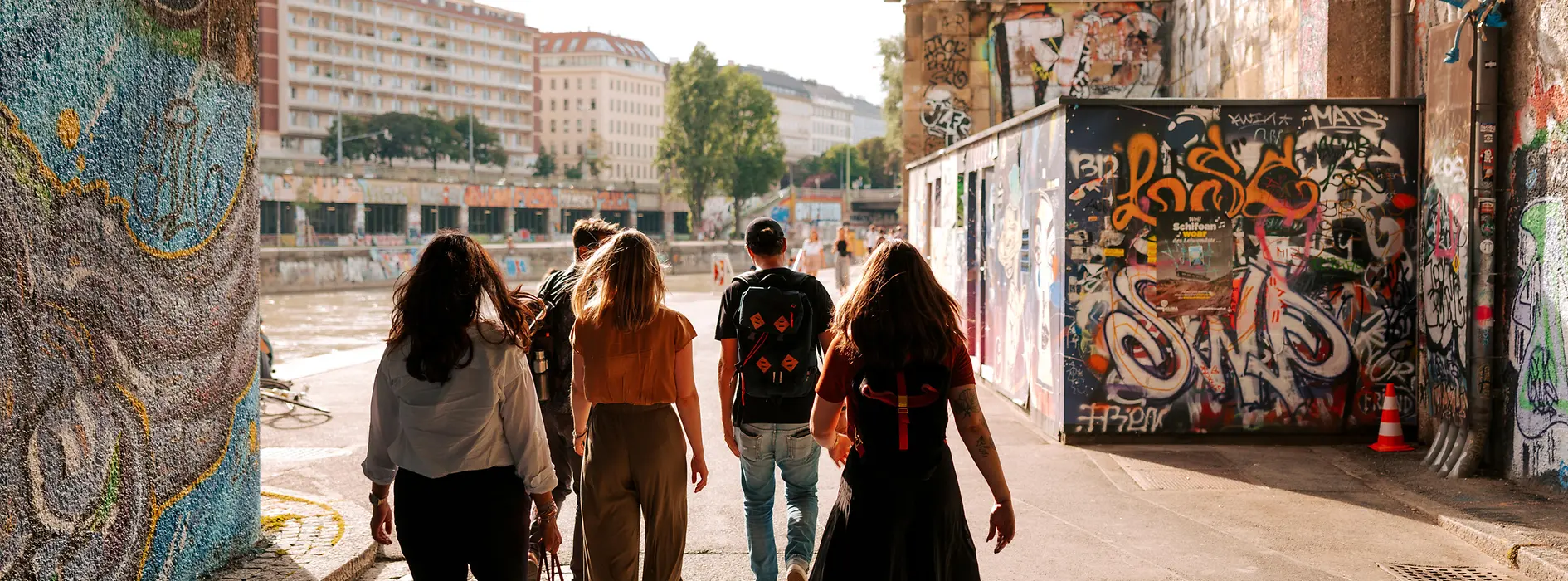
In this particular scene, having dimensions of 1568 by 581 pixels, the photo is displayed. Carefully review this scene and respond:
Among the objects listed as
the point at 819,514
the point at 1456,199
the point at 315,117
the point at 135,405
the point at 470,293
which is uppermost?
the point at 315,117

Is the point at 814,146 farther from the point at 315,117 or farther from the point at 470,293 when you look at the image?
the point at 470,293

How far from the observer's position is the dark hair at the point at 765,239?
18.0 feet

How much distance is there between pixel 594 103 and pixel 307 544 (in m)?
139

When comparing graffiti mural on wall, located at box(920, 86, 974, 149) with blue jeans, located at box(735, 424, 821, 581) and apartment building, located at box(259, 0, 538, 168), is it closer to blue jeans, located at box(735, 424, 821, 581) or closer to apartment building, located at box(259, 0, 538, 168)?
blue jeans, located at box(735, 424, 821, 581)

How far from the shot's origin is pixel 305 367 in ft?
51.3

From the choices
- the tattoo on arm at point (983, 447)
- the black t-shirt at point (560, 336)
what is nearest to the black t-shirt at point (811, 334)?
the black t-shirt at point (560, 336)

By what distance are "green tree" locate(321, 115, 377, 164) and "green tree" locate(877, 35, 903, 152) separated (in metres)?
65.7

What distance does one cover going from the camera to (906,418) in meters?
4.02

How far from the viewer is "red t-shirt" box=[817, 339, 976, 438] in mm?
4137

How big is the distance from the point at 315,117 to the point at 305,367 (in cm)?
10054

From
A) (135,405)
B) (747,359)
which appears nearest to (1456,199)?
(747,359)

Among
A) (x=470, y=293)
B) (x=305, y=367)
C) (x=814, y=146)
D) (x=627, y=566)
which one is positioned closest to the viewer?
(x=470, y=293)

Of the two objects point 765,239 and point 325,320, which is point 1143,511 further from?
point 325,320

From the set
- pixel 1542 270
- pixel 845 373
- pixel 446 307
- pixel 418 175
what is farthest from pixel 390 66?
pixel 845 373
